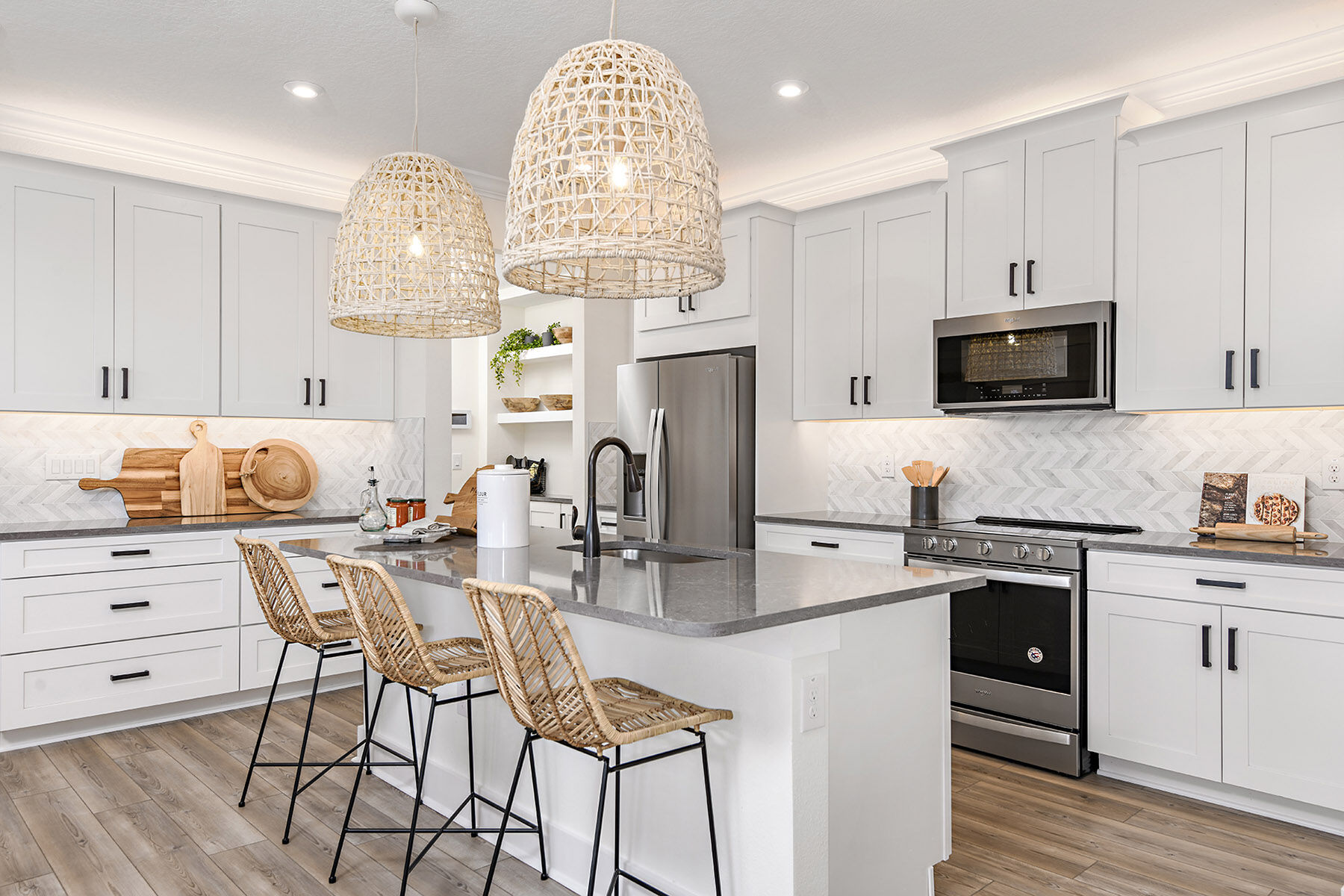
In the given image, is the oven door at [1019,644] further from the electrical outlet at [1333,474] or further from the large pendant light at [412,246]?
the large pendant light at [412,246]

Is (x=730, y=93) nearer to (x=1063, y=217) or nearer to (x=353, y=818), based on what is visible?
(x=1063, y=217)

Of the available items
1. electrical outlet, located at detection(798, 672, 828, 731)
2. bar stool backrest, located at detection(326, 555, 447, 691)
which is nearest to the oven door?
electrical outlet, located at detection(798, 672, 828, 731)

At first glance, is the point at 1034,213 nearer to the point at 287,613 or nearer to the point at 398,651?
the point at 398,651

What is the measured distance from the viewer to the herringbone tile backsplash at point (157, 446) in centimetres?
416

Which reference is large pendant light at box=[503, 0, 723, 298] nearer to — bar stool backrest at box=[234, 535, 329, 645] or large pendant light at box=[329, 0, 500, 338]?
large pendant light at box=[329, 0, 500, 338]

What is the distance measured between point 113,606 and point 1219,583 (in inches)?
173

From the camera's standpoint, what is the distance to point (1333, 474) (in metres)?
3.28

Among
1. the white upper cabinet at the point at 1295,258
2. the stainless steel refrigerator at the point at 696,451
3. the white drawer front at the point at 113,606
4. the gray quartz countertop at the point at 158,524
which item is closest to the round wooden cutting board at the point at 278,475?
the gray quartz countertop at the point at 158,524

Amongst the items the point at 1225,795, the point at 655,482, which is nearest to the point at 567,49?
the point at 655,482

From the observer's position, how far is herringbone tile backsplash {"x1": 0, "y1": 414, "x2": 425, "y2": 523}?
416 cm

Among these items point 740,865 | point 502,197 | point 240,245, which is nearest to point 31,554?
point 240,245

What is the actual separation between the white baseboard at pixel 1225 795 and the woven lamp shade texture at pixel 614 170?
259 cm

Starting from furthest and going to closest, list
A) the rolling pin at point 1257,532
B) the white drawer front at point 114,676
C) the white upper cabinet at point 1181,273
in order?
the white drawer front at point 114,676 → the white upper cabinet at point 1181,273 → the rolling pin at point 1257,532

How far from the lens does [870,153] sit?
15.3ft
